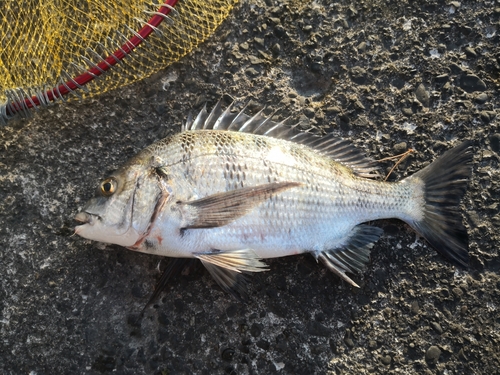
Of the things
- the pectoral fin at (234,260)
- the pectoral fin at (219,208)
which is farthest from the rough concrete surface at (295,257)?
the pectoral fin at (219,208)

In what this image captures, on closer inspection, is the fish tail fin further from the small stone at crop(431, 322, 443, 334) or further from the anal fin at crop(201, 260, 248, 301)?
the anal fin at crop(201, 260, 248, 301)

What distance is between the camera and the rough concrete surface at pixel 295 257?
98.7 inches

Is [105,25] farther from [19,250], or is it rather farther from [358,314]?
[358,314]

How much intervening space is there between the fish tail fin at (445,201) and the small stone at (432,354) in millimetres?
524

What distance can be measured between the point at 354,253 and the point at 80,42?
6.46ft

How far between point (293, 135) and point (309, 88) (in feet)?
1.39

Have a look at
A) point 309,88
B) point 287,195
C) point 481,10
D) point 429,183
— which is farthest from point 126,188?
point 481,10

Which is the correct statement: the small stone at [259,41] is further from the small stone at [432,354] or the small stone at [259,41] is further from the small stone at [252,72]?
the small stone at [432,354]

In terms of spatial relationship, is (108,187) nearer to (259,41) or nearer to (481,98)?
(259,41)

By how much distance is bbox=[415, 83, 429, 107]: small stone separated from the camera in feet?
9.02

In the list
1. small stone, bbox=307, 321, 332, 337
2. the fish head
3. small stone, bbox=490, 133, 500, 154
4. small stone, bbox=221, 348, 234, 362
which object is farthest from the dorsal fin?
small stone, bbox=221, 348, 234, 362

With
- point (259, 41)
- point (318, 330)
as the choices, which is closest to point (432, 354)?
point (318, 330)

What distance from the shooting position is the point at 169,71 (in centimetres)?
278

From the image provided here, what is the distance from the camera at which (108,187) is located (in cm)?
227
